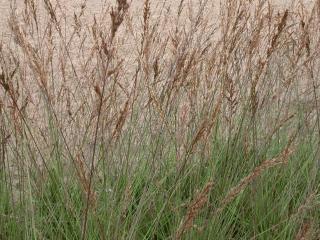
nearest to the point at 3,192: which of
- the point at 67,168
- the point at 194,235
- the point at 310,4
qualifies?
the point at 67,168

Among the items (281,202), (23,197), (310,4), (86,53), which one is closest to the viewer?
(23,197)

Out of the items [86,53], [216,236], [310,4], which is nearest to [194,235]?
[216,236]

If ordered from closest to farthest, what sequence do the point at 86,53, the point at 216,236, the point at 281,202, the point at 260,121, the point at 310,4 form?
the point at 216,236
the point at 281,202
the point at 260,121
the point at 86,53
the point at 310,4

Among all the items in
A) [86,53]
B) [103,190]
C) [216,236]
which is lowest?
[216,236]

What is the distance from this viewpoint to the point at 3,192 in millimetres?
2539

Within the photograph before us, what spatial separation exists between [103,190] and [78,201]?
9.5 inches

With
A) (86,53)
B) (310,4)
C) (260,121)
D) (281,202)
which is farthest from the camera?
(310,4)

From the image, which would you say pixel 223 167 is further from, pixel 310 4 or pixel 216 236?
pixel 310 4

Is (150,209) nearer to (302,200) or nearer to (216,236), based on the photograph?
(216,236)

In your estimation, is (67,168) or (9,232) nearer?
(9,232)

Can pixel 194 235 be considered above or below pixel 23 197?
below

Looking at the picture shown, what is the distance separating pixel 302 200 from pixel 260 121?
51 cm

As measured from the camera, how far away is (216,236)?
2270 mm

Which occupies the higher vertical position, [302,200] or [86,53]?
[86,53]
